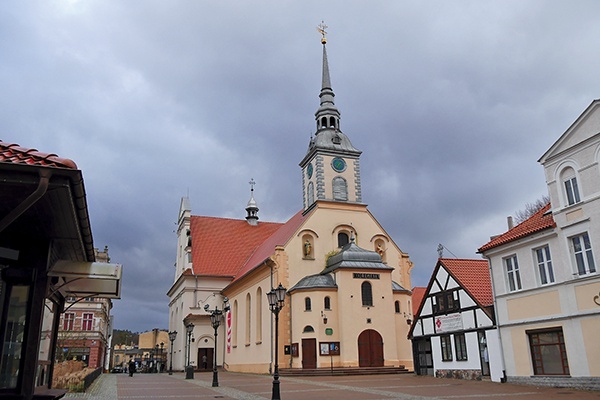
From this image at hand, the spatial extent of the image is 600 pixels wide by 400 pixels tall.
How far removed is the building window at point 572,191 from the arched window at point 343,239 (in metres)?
22.5

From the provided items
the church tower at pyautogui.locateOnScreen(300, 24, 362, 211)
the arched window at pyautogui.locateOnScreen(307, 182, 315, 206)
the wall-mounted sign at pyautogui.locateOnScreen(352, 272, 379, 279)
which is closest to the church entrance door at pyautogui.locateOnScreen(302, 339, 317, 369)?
the wall-mounted sign at pyautogui.locateOnScreen(352, 272, 379, 279)

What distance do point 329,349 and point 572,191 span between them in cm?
1945

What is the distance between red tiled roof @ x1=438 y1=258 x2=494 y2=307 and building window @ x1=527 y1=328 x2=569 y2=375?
341 centimetres

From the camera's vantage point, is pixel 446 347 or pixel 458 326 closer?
pixel 458 326

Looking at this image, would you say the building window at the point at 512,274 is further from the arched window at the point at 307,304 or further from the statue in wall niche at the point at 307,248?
the statue in wall niche at the point at 307,248

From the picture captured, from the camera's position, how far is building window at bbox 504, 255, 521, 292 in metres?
21.9

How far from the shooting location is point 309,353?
112ft

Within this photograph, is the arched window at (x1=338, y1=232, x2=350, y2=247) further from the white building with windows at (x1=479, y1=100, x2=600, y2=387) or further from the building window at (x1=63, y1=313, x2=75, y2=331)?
the building window at (x1=63, y1=313, x2=75, y2=331)

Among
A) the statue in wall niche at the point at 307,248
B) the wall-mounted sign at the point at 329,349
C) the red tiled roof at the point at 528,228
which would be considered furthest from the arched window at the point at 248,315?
the red tiled roof at the point at 528,228

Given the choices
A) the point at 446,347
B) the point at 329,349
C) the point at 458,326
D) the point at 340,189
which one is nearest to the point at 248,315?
the point at 329,349

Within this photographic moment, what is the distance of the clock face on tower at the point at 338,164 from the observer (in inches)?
1724

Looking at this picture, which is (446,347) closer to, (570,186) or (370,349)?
(370,349)

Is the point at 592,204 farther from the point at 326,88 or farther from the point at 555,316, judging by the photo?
the point at 326,88

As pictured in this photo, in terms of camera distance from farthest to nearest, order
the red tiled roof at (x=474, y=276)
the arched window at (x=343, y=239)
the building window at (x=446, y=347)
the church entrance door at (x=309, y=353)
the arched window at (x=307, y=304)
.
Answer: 1. the arched window at (x=343, y=239)
2. the arched window at (x=307, y=304)
3. the church entrance door at (x=309, y=353)
4. the building window at (x=446, y=347)
5. the red tiled roof at (x=474, y=276)
